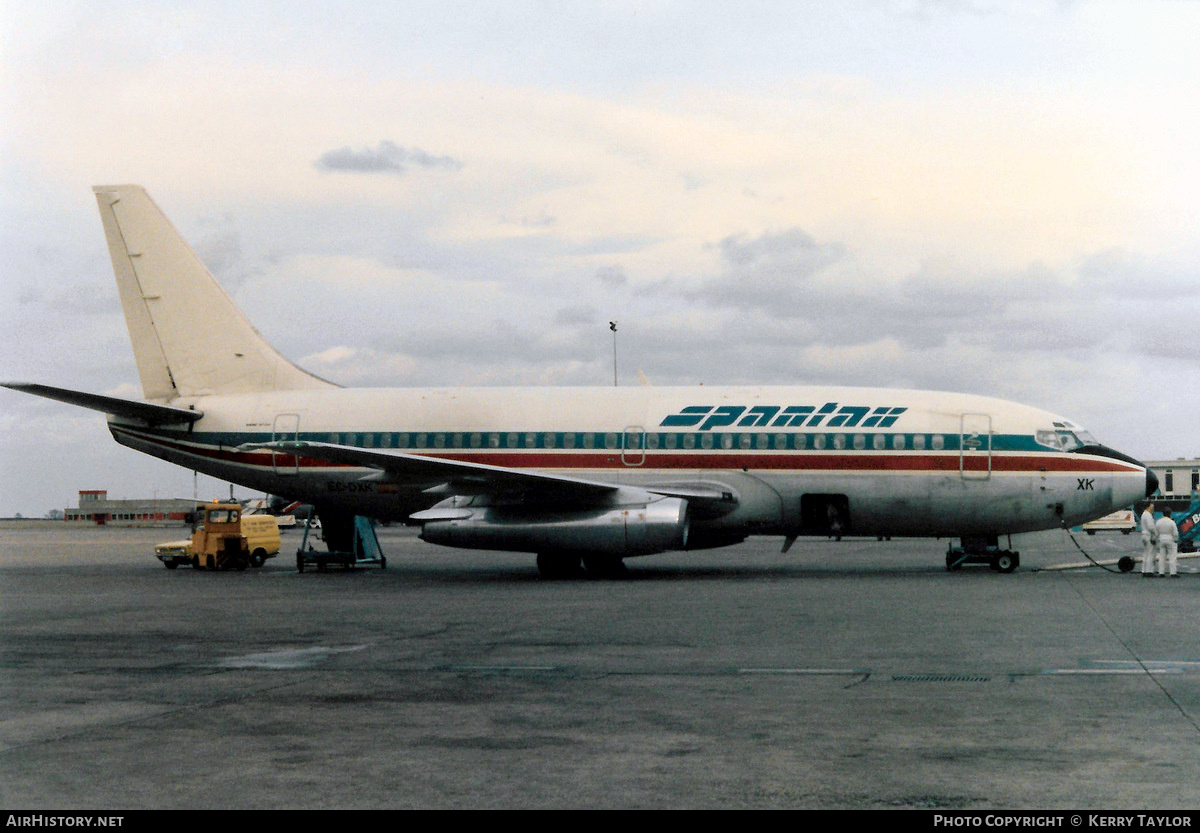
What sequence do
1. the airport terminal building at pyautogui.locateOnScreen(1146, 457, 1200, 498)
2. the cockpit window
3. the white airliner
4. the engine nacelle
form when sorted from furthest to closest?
1. the airport terminal building at pyautogui.locateOnScreen(1146, 457, 1200, 498)
2. the cockpit window
3. the white airliner
4. the engine nacelle

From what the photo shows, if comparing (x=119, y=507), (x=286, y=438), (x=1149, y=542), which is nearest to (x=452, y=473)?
(x=286, y=438)

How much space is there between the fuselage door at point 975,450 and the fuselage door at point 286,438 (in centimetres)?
1590

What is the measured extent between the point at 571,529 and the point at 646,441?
124 inches

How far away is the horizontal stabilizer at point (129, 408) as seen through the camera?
27.8 meters

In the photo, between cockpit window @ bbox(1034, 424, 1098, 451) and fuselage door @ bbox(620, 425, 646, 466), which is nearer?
cockpit window @ bbox(1034, 424, 1098, 451)

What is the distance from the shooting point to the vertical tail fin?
31.5 meters

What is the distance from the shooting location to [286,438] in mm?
29594

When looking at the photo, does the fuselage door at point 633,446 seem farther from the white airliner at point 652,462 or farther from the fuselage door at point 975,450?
the fuselage door at point 975,450

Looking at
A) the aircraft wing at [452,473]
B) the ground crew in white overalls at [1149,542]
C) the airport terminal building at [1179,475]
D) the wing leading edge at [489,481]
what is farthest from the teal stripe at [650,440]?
the airport terminal building at [1179,475]

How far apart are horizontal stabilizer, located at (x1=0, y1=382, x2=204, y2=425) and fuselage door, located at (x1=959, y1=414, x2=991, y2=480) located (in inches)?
737

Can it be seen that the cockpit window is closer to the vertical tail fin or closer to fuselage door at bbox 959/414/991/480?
fuselage door at bbox 959/414/991/480

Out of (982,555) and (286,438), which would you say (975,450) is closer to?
(982,555)

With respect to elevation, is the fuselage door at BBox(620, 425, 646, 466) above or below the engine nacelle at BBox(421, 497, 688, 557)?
above

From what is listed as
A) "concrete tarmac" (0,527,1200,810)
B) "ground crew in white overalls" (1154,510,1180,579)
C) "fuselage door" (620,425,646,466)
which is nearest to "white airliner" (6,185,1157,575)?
"fuselage door" (620,425,646,466)
